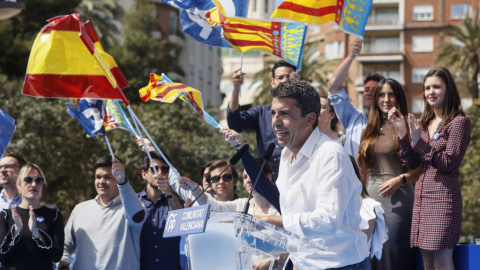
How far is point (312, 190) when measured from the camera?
17.6ft

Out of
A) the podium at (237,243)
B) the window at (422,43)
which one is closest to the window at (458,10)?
the window at (422,43)

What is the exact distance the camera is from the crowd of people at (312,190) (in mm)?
5406

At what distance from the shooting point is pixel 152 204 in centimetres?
970

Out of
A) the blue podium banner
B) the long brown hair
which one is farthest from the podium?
the long brown hair

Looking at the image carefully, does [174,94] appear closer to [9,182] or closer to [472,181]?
[9,182]

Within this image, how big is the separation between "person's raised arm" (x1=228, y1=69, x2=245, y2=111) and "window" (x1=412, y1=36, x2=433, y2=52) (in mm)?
66093

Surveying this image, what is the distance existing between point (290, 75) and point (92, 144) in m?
29.0

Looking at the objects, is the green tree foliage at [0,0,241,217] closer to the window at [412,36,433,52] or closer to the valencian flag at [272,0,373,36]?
the valencian flag at [272,0,373,36]

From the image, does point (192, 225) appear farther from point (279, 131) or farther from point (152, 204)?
point (152, 204)

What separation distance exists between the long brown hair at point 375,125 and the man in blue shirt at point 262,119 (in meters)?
0.88

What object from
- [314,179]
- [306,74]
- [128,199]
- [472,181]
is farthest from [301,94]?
[306,74]

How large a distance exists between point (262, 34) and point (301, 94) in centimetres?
344

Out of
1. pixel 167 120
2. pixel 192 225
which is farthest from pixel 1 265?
pixel 167 120

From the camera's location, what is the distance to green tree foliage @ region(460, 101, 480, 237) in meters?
40.3
